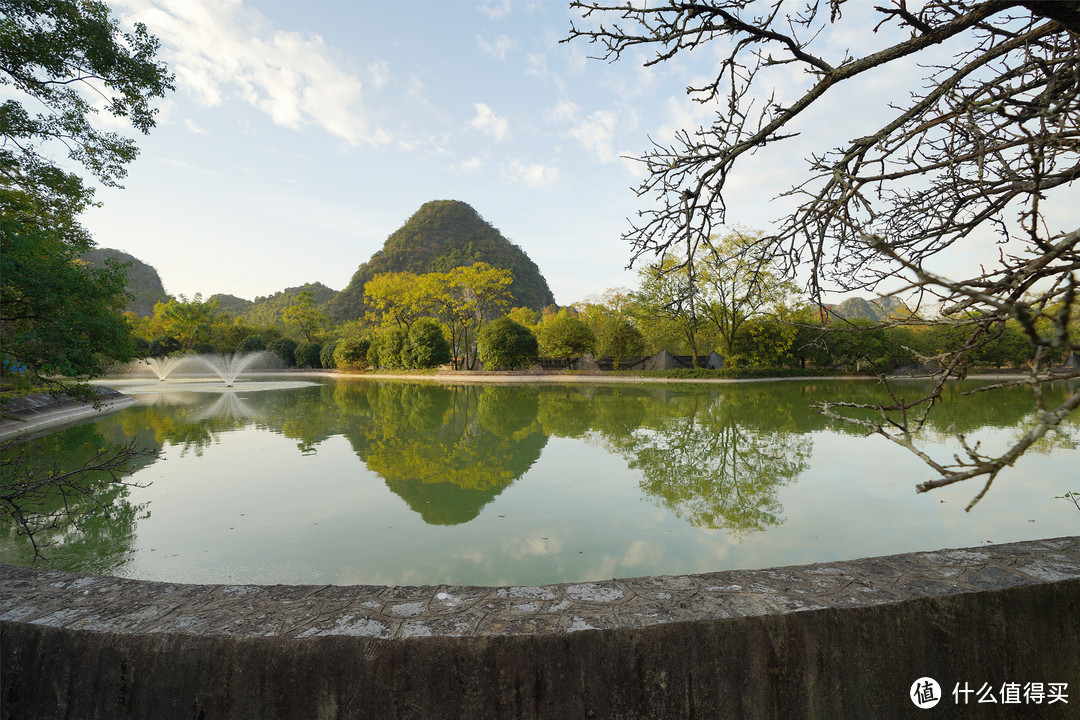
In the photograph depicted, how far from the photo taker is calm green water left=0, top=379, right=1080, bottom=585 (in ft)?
14.4

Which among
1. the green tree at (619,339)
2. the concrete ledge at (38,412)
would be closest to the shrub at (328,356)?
the green tree at (619,339)

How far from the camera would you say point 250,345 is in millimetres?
48062

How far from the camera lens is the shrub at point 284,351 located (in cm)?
4803

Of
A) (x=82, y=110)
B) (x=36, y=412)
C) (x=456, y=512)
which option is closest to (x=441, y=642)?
(x=456, y=512)

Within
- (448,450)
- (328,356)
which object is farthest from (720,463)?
(328,356)

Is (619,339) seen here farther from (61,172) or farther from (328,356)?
(61,172)

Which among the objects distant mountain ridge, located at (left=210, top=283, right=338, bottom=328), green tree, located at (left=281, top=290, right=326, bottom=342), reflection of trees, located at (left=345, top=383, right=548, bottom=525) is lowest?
reflection of trees, located at (left=345, top=383, right=548, bottom=525)

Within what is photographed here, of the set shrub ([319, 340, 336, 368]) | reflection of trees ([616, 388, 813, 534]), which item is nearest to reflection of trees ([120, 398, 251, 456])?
reflection of trees ([616, 388, 813, 534])

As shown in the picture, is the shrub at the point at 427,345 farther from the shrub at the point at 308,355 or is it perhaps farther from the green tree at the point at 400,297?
the shrub at the point at 308,355

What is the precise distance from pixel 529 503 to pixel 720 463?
3.47 meters

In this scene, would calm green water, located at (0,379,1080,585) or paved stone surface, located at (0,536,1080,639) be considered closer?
paved stone surface, located at (0,536,1080,639)

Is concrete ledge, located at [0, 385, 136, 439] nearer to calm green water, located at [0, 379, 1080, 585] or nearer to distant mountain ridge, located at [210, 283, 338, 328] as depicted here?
calm green water, located at [0, 379, 1080, 585]

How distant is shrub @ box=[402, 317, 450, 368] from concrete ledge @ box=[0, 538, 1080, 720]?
34183mm

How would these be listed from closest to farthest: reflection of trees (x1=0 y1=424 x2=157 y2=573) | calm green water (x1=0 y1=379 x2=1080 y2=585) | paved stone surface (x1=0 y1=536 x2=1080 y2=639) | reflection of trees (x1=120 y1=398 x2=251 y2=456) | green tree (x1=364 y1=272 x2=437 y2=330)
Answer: paved stone surface (x1=0 y1=536 x2=1080 y2=639)
reflection of trees (x1=0 y1=424 x2=157 y2=573)
calm green water (x1=0 y1=379 x2=1080 y2=585)
reflection of trees (x1=120 y1=398 x2=251 y2=456)
green tree (x1=364 y1=272 x2=437 y2=330)
